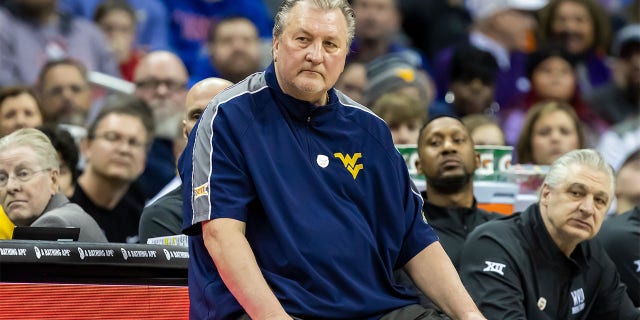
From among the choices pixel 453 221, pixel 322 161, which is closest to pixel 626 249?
pixel 453 221

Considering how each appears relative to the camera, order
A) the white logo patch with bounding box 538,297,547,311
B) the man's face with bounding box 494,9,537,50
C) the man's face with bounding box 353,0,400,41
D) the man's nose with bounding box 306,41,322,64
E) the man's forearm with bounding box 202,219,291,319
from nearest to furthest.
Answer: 1. the man's forearm with bounding box 202,219,291,319
2. the man's nose with bounding box 306,41,322,64
3. the white logo patch with bounding box 538,297,547,311
4. the man's face with bounding box 353,0,400,41
5. the man's face with bounding box 494,9,537,50

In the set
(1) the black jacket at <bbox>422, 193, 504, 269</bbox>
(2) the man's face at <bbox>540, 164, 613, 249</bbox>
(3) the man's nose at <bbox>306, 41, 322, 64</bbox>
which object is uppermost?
(3) the man's nose at <bbox>306, 41, 322, 64</bbox>

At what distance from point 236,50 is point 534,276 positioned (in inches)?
172

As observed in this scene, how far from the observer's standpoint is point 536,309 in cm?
560

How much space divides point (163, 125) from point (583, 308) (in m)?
3.87

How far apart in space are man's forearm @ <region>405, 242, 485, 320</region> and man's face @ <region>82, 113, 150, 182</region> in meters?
3.58

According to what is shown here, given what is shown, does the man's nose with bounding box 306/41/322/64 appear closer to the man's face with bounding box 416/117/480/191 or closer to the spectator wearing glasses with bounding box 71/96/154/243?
the man's face with bounding box 416/117/480/191

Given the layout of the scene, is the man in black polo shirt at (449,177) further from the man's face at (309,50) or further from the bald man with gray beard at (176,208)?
the man's face at (309,50)

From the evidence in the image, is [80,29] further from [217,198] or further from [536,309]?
[217,198]

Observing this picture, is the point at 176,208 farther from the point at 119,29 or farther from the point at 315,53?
the point at 119,29

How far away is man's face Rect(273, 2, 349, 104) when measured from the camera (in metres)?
4.01

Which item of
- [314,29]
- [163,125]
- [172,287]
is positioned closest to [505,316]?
[172,287]

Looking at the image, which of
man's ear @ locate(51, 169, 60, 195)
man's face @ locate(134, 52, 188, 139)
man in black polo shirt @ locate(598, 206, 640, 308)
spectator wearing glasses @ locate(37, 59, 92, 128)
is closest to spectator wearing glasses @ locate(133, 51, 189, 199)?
man's face @ locate(134, 52, 188, 139)

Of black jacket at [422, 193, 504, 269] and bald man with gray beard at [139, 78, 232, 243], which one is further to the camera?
black jacket at [422, 193, 504, 269]
